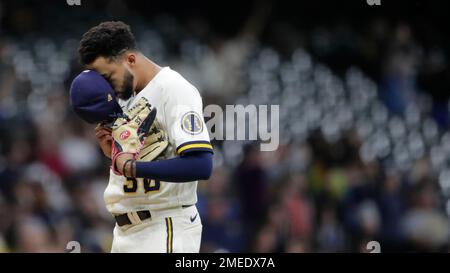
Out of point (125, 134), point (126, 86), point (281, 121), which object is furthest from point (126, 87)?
point (281, 121)

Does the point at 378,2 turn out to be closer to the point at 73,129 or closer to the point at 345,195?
the point at 345,195

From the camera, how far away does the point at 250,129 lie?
6.66 m

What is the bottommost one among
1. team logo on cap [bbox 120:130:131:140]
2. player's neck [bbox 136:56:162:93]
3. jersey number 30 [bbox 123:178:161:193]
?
jersey number 30 [bbox 123:178:161:193]

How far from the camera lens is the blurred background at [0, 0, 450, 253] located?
649 cm

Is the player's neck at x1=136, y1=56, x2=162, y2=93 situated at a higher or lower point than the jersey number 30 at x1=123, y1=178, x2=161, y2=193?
higher

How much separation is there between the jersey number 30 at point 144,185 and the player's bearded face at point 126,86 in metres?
0.33

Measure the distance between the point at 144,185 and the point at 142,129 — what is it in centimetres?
23

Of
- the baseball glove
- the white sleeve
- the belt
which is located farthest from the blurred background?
the white sleeve

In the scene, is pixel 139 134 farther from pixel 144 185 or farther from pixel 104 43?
pixel 104 43

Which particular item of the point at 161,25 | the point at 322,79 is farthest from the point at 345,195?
the point at 161,25

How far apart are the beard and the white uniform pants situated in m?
0.47

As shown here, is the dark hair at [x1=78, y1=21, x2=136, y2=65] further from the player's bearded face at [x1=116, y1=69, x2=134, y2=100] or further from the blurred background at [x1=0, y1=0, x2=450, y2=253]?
the blurred background at [x1=0, y1=0, x2=450, y2=253]

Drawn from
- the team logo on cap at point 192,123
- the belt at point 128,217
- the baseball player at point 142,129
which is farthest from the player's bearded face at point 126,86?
the belt at point 128,217

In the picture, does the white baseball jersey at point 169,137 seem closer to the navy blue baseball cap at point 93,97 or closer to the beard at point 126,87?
the beard at point 126,87
